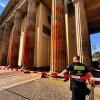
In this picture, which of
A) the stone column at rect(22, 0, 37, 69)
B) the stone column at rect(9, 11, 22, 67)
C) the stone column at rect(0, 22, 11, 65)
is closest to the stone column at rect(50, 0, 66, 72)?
the stone column at rect(22, 0, 37, 69)

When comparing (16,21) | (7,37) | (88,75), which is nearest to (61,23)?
(88,75)

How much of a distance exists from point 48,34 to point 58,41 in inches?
333

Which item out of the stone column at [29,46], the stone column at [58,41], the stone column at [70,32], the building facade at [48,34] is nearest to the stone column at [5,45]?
the building facade at [48,34]

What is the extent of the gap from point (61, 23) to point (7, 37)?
16.4 meters

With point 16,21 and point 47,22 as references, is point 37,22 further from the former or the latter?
point 16,21

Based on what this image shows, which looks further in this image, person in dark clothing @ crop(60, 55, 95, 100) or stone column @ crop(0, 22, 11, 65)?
stone column @ crop(0, 22, 11, 65)

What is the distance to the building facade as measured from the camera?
388 inches

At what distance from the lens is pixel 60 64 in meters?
9.89

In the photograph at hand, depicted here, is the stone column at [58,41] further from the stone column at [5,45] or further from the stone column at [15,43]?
the stone column at [5,45]

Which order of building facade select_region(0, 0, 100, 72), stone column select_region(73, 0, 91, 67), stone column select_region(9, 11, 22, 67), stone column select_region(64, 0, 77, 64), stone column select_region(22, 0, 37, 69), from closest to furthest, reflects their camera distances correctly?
stone column select_region(73, 0, 91, 67) → building facade select_region(0, 0, 100, 72) → stone column select_region(64, 0, 77, 64) → stone column select_region(22, 0, 37, 69) → stone column select_region(9, 11, 22, 67)

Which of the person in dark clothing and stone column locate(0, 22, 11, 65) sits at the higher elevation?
stone column locate(0, 22, 11, 65)

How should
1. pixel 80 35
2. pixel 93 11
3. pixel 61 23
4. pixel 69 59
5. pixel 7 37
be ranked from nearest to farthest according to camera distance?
pixel 80 35
pixel 61 23
pixel 69 59
pixel 93 11
pixel 7 37

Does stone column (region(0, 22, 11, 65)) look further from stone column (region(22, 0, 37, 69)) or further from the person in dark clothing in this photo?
the person in dark clothing

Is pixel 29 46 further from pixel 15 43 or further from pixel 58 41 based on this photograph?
pixel 15 43
